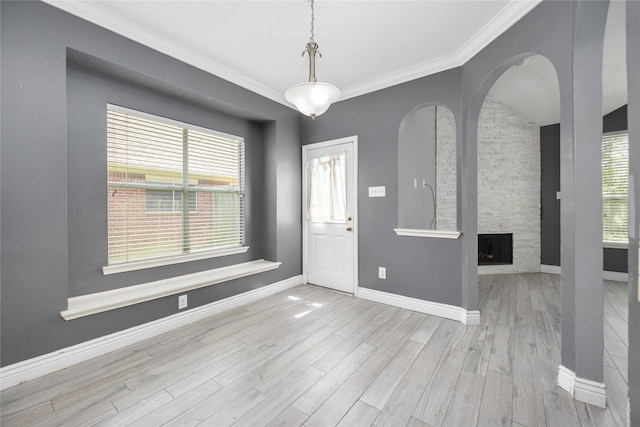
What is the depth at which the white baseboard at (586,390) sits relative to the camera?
63.1 inches

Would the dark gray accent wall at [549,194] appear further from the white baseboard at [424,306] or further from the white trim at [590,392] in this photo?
the white trim at [590,392]

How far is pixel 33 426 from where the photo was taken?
1.49 m

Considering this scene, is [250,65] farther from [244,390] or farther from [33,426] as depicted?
[33,426]

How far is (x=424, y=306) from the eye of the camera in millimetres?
3029

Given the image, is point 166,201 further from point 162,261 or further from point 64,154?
point 64,154

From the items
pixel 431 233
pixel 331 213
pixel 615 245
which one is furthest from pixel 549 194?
pixel 331 213

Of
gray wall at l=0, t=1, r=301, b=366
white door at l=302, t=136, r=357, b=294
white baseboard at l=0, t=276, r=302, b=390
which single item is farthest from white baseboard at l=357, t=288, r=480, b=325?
gray wall at l=0, t=1, r=301, b=366

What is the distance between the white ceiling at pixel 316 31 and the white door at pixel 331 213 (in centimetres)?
108

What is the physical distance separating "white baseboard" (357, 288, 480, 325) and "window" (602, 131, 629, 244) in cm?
393

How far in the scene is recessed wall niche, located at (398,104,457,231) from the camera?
4.30 meters

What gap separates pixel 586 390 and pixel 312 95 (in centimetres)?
258

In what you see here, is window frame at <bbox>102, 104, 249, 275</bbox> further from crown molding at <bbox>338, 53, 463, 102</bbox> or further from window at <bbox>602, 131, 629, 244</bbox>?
window at <bbox>602, 131, 629, 244</bbox>

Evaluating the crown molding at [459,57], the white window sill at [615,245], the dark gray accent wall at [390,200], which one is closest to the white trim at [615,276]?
the white window sill at [615,245]

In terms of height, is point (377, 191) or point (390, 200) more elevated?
point (377, 191)
